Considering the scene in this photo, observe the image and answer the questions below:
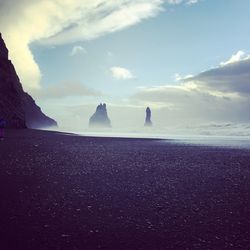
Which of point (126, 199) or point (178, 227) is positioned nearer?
point (178, 227)

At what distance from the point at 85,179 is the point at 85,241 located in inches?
253

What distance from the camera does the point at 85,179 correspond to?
42.4ft

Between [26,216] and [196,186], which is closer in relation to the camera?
[26,216]

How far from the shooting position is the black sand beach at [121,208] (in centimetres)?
668

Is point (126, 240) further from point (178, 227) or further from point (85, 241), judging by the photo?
point (178, 227)

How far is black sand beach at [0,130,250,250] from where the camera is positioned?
6.68 m

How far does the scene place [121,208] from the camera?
9.03 meters

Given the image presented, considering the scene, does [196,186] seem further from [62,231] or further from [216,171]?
[62,231]

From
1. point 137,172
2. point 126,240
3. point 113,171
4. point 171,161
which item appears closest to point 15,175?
point 113,171

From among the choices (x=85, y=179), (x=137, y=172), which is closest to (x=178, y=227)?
(x=85, y=179)

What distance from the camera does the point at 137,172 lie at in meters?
15.0

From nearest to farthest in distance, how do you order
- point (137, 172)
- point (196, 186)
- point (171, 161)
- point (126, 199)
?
1. point (126, 199)
2. point (196, 186)
3. point (137, 172)
4. point (171, 161)

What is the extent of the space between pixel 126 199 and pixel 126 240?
333cm

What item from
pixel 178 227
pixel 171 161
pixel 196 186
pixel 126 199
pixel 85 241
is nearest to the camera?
pixel 85 241
